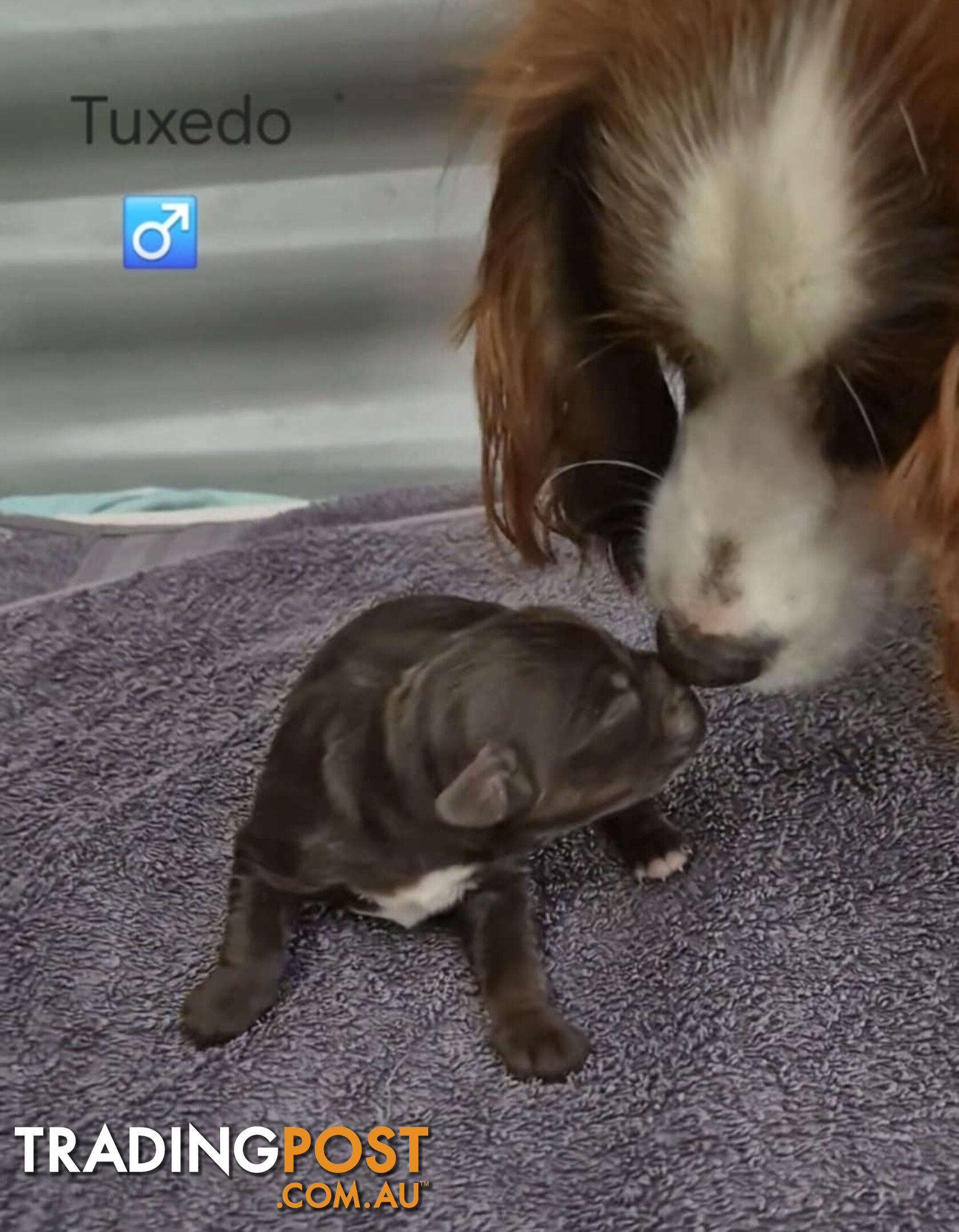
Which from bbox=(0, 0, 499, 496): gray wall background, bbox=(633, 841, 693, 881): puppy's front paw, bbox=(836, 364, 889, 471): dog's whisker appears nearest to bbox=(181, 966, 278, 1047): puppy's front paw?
bbox=(633, 841, 693, 881): puppy's front paw

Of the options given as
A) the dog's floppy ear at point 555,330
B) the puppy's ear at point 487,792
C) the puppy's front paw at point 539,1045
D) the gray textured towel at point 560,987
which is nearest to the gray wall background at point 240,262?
the dog's floppy ear at point 555,330

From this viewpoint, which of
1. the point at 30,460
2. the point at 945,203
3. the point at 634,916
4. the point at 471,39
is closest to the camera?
the point at 945,203

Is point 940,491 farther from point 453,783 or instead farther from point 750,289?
point 453,783

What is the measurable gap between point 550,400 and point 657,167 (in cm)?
28

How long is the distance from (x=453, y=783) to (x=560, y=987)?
22cm

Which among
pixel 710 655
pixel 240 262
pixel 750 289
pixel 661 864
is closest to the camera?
pixel 750 289

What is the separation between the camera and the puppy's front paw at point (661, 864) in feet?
4.01

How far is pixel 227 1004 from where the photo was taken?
1.10 metres

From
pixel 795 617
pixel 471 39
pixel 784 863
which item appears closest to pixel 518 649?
pixel 795 617

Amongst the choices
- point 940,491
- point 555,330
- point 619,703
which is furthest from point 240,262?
point 940,491

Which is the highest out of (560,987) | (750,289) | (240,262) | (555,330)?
(750,289)

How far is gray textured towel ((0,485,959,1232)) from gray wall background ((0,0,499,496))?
58cm

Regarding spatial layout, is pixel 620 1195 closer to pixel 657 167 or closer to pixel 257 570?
pixel 657 167

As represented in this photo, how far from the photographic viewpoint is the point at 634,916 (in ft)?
3.93
